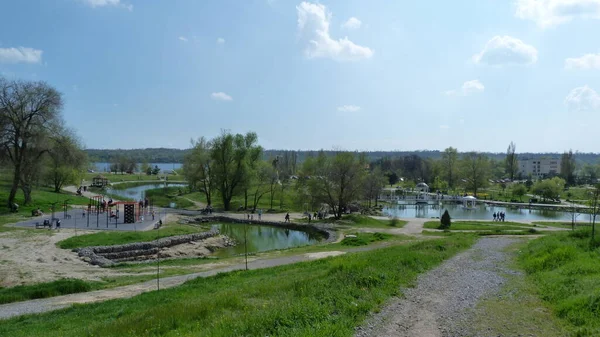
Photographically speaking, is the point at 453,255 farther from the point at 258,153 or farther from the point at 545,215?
the point at 545,215

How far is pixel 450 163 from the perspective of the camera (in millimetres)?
121750

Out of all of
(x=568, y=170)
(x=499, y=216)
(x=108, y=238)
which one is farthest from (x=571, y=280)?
(x=568, y=170)

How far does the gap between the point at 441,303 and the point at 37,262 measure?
22616 mm

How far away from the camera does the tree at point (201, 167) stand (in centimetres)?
6688

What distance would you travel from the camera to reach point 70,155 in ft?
149

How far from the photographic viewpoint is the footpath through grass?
8758mm

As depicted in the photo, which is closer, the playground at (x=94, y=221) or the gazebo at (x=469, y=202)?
the playground at (x=94, y=221)

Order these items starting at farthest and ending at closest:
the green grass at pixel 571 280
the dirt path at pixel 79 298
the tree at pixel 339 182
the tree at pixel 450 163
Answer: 1. the tree at pixel 450 163
2. the tree at pixel 339 182
3. the dirt path at pixel 79 298
4. the green grass at pixel 571 280

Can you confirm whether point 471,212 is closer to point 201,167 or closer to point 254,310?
point 201,167

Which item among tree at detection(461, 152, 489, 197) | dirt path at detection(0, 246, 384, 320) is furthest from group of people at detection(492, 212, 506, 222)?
tree at detection(461, 152, 489, 197)

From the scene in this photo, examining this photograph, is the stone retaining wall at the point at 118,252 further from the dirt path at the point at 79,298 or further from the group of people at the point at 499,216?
the group of people at the point at 499,216

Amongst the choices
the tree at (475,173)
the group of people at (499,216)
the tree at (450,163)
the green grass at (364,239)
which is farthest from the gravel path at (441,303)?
the tree at (450,163)

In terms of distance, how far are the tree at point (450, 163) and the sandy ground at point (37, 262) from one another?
108259mm

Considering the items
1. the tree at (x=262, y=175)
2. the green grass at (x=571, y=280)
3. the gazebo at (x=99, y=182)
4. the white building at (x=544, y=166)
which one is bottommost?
the gazebo at (x=99, y=182)
